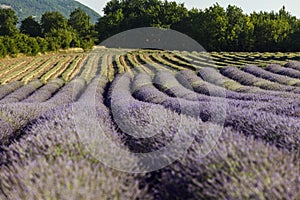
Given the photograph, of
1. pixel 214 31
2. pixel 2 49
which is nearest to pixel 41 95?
pixel 2 49

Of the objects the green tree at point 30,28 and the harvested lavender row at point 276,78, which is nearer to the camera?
the harvested lavender row at point 276,78

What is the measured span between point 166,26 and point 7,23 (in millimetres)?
24563

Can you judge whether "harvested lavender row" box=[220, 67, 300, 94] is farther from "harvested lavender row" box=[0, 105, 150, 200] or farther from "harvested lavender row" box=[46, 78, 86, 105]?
"harvested lavender row" box=[0, 105, 150, 200]

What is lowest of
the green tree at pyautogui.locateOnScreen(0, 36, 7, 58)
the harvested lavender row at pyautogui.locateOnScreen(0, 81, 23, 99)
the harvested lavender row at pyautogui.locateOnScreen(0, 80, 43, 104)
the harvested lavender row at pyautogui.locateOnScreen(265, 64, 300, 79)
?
the green tree at pyautogui.locateOnScreen(0, 36, 7, 58)

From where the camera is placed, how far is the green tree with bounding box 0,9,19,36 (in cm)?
6017

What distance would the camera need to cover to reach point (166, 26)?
211 feet

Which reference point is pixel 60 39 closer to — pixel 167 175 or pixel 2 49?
pixel 2 49

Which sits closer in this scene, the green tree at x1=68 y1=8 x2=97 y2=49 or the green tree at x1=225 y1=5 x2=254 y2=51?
the green tree at x1=225 y1=5 x2=254 y2=51

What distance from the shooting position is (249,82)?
17.6 meters

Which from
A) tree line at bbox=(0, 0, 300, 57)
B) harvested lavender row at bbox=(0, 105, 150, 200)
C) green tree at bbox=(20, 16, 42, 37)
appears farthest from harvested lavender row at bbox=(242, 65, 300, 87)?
green tree at bbox=(20, 16, 42, 37)

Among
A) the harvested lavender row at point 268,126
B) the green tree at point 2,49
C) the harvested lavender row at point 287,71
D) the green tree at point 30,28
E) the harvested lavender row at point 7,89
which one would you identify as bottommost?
the green tree at point 30,28

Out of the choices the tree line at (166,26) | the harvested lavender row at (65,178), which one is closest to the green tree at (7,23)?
the tree line at (166,26)

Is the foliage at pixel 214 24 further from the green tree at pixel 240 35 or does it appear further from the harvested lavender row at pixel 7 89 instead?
the harvested lavender row at pixel 7 89

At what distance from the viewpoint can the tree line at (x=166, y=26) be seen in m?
49.1
